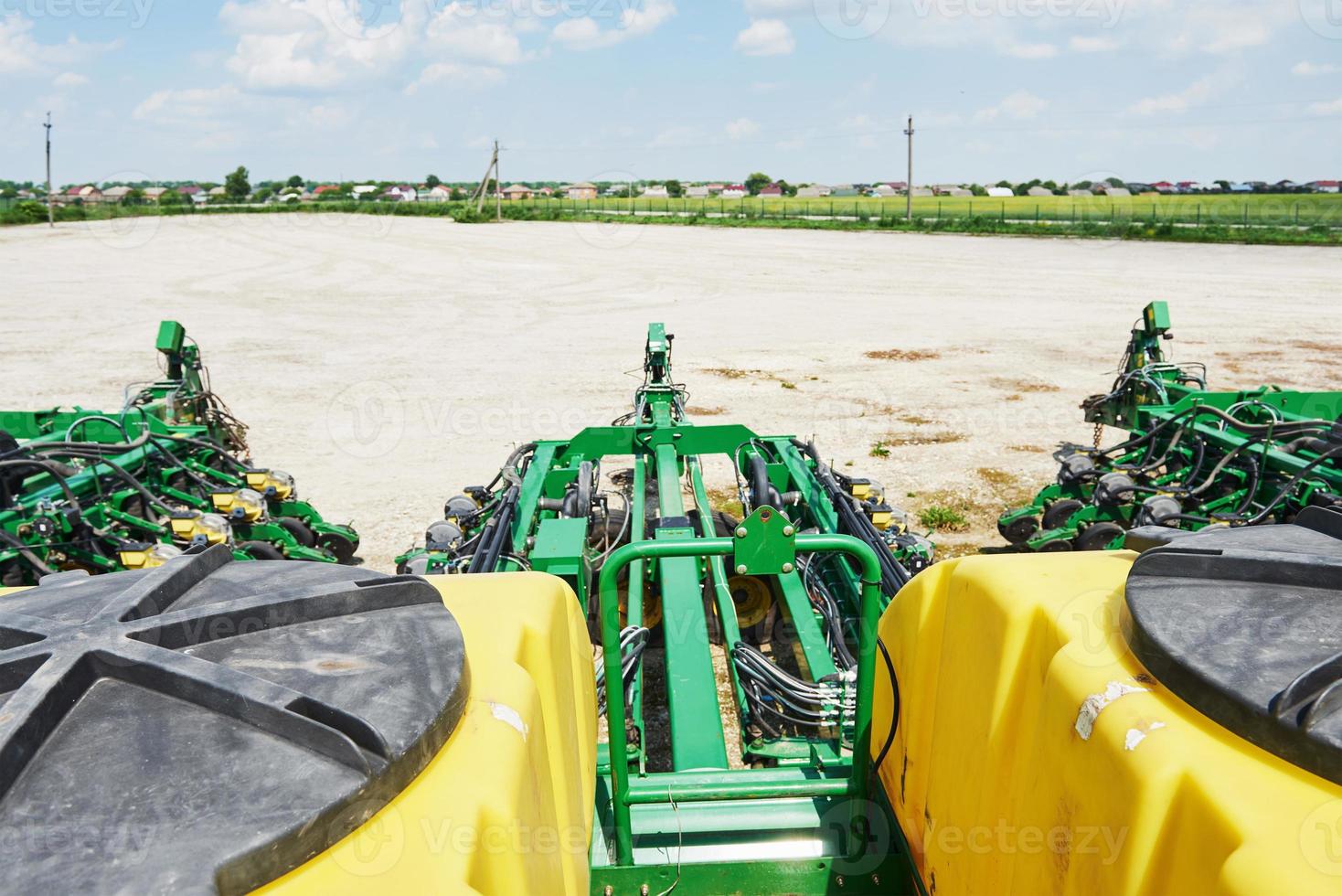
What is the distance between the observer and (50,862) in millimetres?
1128

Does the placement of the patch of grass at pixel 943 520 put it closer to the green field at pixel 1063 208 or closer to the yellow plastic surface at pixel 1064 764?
the yellow plastic surface at pixel 1064 764

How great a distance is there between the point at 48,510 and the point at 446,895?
17.9ft

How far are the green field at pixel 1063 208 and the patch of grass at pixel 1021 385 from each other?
2855 cm

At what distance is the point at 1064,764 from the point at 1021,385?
12292 mm

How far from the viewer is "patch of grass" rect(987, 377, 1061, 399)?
1302 centimetres

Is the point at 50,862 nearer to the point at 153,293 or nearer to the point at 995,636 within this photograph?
the point at 995,636

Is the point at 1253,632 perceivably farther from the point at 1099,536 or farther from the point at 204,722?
the point at 1099,536

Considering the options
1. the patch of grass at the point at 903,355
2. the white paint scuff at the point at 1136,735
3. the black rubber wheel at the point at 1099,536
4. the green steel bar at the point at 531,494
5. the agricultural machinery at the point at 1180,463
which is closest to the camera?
the white paint scuff at the point at 1136,735

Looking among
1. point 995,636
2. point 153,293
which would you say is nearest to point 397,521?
point 995,636

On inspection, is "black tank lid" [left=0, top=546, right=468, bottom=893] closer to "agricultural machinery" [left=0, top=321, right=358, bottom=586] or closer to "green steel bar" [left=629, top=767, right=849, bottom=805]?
"green steel bar" [left=629, top=767, right=849, bottom=805]

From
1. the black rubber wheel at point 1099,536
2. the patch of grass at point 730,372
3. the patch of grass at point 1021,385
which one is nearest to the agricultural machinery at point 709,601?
the black rubber wheel at point 1099,536

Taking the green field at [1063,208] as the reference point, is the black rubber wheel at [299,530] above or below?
below

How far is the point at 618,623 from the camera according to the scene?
2.32m

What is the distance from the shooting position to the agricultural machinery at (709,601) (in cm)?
246
